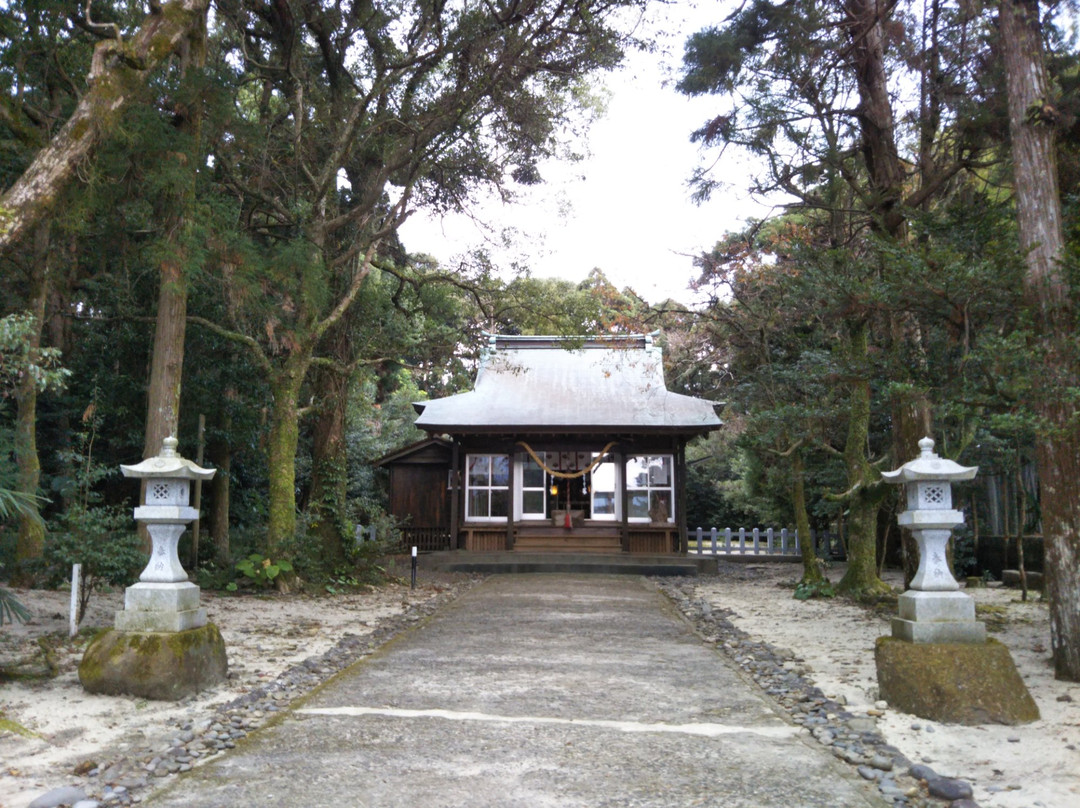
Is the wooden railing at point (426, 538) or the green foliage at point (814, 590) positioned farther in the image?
the wooden railing at point (426, 538)

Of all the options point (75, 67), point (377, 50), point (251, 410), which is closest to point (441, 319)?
point (251, 410)

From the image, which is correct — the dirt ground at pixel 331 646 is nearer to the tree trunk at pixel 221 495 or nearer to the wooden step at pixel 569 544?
the tree trunk at pixel 221 495

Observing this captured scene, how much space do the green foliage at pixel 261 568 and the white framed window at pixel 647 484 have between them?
29.4 ft

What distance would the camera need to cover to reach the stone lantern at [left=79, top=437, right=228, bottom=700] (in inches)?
208

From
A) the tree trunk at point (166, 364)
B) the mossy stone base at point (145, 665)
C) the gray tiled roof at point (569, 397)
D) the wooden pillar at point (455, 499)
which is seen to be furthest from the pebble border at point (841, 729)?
the wooden pillar at point (455, 499)

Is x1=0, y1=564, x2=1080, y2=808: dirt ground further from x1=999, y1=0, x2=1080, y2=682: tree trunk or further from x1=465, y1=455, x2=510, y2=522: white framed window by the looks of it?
x1=465, y1=455, x2=510, y2=522: white framed window

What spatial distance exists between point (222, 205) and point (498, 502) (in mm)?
10355

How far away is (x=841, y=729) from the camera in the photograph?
4.76m

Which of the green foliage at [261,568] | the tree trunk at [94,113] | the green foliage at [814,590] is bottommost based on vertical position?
the green foliage at [814,590]

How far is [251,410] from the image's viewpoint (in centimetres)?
1436

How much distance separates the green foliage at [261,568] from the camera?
1091cm

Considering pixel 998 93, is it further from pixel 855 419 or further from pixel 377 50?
pixel 377 50

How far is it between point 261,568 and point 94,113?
6688 mm

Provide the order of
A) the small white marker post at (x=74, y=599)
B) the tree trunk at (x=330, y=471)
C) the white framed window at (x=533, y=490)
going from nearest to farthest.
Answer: the small white marker post at (x=74, y=599) → the tree trunk at (x=330, y=471) → the white framed window at (x=533, y=490)
